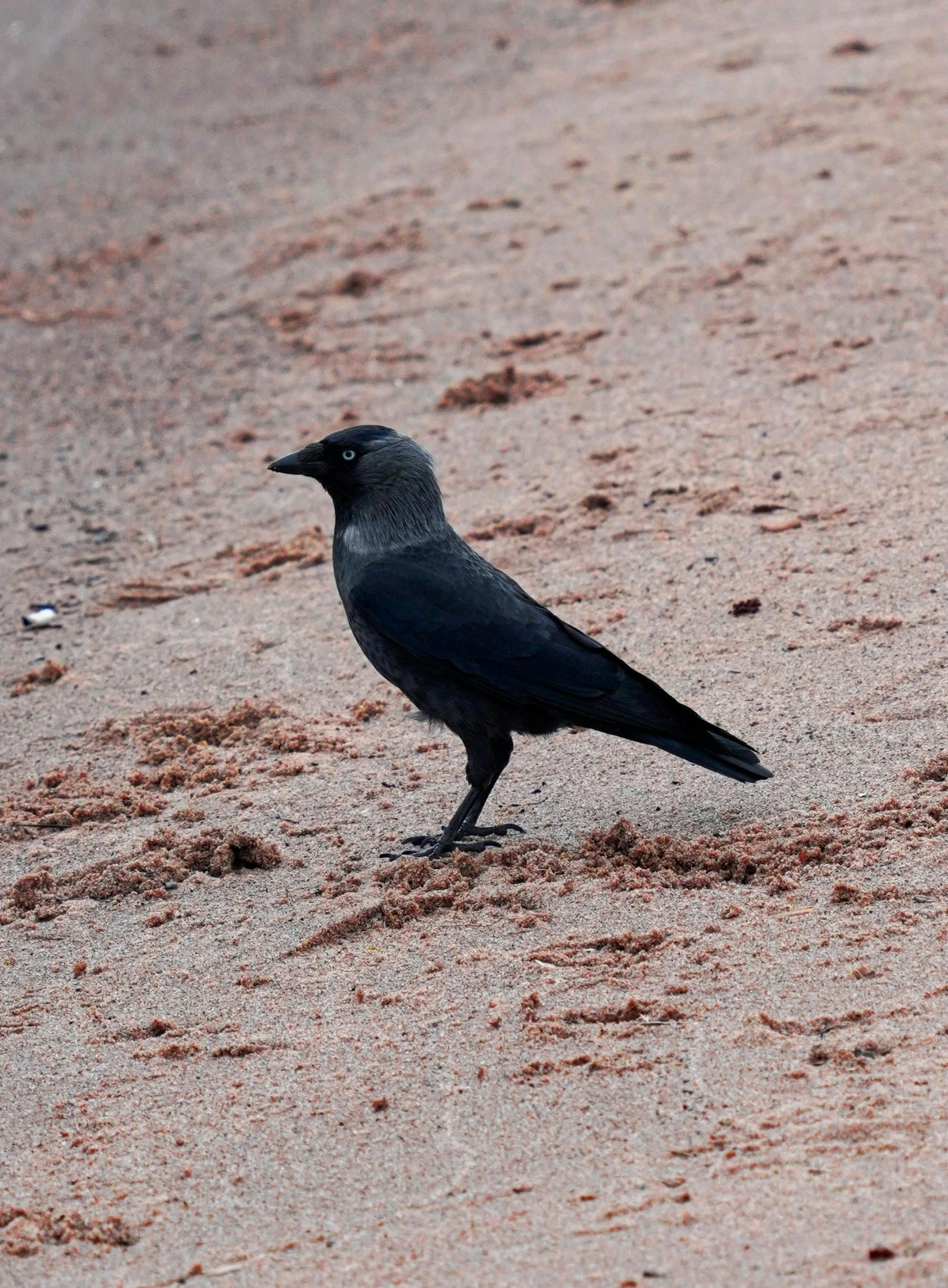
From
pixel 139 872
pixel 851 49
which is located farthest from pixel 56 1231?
pixel 851 49

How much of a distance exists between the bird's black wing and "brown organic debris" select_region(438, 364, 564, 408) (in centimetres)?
344

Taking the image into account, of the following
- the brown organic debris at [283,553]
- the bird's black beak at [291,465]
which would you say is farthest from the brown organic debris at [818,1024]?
the brown organic debris at [283,553]

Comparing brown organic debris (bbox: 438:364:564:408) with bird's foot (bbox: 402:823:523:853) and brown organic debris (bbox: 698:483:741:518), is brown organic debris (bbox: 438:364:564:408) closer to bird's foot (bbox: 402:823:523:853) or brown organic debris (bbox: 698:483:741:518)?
brown organic debris (bbox: 698:483:741:518)

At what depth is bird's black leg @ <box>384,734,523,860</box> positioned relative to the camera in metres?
4.78

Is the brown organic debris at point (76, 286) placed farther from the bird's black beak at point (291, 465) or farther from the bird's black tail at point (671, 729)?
the bird's black tail at point (671, 729)

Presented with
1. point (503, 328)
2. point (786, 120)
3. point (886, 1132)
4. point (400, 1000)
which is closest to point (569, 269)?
point (503, 328)

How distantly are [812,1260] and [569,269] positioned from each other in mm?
7499

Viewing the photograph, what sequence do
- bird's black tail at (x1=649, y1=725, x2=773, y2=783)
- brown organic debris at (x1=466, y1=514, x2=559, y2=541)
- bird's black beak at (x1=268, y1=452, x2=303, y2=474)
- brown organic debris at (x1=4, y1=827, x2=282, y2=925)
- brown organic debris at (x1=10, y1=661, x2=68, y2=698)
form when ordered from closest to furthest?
bird's black tail at (x1=649, y1=725, x2=773, y2=783), brown organic debris at (x1=4, y1=827, x2=282, y2=925), bird's black beak at (x1=268, y1=452, x2=303, y2=474), brown organic debris at (x1=10, y1=661, x2=68, y2=698), brown organic debris at (x1=466, y1=514, x2=559, y2=541)

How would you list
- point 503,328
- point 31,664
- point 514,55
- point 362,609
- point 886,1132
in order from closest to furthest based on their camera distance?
point 886,1132 < point 362,609 < point 31,664 < point 503,328 < point 514,55

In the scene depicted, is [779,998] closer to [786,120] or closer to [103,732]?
[103,732]

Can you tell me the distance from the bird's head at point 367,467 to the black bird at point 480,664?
0.17 ft

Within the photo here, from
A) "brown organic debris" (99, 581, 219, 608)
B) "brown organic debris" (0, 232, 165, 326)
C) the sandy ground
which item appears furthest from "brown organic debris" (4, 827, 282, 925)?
"brown organic debris" (0, 232, 165, 326)

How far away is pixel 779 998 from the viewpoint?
143 inches

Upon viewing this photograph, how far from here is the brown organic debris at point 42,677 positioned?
6.49m
